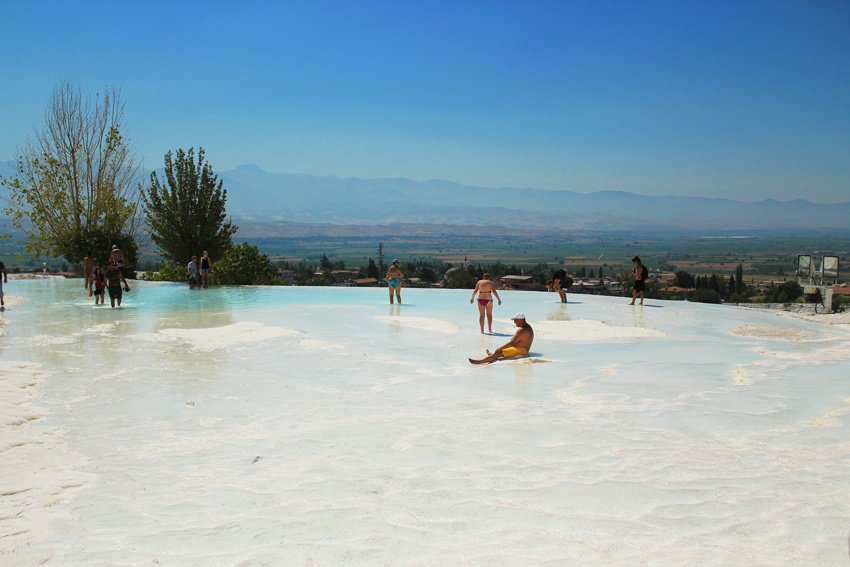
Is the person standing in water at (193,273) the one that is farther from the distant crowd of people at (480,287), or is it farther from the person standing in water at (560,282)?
the person standing in water at (560,282)

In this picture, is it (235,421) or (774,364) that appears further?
(774,364)

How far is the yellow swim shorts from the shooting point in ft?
38.9

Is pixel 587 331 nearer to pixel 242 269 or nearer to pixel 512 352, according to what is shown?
pixel 512 352

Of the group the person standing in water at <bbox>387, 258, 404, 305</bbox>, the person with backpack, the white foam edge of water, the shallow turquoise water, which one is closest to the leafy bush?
the person with backpack

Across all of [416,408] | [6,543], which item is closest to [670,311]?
[416,408]

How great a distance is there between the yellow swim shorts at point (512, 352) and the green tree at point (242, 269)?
21.0 metres

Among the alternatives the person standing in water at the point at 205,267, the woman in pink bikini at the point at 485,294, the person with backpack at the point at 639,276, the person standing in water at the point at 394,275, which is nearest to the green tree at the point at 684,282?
the person with backpack at the point at 639,276

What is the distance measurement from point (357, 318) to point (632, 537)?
1270 centimetres

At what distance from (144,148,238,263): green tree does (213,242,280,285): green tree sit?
1126 mm

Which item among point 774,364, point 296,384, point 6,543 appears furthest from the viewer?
point 774,364

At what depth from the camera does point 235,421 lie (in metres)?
8.03

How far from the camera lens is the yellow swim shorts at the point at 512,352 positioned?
1185 cm

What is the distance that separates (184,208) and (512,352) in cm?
2313

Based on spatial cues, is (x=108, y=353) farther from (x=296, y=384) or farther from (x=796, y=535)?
(x=796, y=535)
